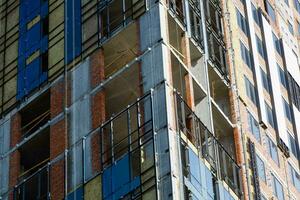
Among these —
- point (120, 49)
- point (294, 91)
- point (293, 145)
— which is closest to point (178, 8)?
point (120, 49)

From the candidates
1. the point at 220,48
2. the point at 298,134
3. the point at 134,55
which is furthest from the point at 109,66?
the point at 298,134

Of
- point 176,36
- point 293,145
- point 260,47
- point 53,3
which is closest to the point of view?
point 176,36

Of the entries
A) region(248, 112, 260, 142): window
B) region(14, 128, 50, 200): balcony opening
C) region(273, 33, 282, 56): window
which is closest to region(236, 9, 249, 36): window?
region(273, 33, 282, 56): window

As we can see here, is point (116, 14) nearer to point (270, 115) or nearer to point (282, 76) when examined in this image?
point (270, 115)

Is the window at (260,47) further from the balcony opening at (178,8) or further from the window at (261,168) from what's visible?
the balcony opening at (178,8)

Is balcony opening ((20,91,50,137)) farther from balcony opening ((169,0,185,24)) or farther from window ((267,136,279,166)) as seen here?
window ((267,136,279,166))

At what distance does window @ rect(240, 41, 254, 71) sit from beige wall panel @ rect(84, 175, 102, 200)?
1610 centimetres

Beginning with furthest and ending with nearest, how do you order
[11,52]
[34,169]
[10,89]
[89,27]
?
[11,52] < [10,89] < [34,169] < [89,27]

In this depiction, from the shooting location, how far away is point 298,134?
77188mm

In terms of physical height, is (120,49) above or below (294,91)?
below

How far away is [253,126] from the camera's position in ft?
229

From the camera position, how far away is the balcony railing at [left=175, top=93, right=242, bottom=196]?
199ft

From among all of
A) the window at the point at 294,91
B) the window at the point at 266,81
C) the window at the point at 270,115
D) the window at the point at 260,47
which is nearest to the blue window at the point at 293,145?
the window at the point at 270,115

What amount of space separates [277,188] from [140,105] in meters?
13.5
